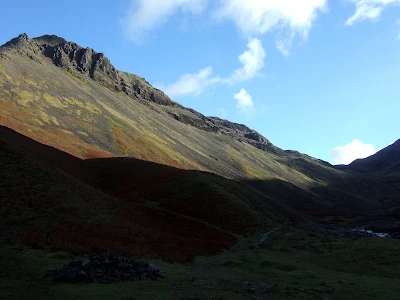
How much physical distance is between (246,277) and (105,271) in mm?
11093

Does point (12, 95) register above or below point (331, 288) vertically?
above

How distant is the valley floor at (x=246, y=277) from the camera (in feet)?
62.0

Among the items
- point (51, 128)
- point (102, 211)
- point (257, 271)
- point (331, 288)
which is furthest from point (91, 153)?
point (331, 288)

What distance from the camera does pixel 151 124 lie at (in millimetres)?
174375

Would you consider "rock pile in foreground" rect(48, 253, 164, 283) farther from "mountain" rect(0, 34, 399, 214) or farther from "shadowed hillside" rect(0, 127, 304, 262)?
"mountain" rect(0, 34, 399, 214)

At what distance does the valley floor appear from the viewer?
1889cm

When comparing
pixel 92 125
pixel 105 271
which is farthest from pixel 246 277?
pixel 92 125

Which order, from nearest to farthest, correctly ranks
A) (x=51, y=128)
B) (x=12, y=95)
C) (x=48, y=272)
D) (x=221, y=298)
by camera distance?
1. (x=221, y=298)
2. (x=48, y=272)
3. (x=51, y=128)
4. (x=12, y=95)

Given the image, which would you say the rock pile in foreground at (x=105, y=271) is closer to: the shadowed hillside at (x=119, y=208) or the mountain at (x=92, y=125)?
the shadowed hillside at (x=119, y=208)

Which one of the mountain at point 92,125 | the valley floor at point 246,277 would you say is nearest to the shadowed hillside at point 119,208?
the valley floor at point 246,277

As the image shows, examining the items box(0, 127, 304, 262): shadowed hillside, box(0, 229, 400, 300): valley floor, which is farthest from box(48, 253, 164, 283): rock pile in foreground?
box(0, 127, 304, 262): shadowed hillside

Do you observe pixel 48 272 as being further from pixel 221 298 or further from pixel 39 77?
pixel 39 77

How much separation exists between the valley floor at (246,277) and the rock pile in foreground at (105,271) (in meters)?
0.82

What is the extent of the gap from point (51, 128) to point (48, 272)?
9199cm
